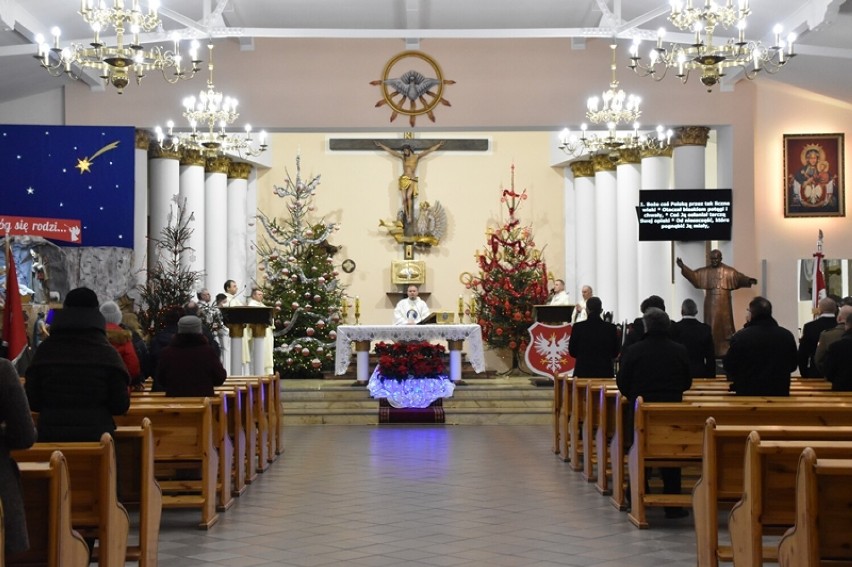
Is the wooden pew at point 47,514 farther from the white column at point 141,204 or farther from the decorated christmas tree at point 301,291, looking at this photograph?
the decorated christmas tree at point 301,291

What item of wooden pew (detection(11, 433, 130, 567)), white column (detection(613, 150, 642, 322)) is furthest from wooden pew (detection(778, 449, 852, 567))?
white column (detection(613, 150, 642, 322))

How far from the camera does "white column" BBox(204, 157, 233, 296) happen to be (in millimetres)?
18703

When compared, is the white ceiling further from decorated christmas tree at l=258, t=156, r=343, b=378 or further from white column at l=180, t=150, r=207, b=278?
decorated christmas tree at l=258, t=156, r=343, b=378

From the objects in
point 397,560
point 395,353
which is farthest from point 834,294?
point 397,560

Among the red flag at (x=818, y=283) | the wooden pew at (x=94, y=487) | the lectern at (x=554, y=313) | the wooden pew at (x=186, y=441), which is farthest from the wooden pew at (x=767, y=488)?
the lectern at (x=554, y=313)

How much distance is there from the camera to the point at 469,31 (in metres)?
14.8

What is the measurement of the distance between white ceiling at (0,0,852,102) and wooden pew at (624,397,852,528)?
22.4ft

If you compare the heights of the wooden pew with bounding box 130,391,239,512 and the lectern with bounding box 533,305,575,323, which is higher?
the lectern with bounding box 533,305,575,323

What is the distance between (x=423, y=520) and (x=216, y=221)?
12.1 meters

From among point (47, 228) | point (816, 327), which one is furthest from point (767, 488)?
point (47, 228)

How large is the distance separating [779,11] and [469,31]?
12.4 feet

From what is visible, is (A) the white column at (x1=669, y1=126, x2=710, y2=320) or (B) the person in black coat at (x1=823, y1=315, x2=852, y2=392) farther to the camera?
A: (A) the white column at (x1=669, y1=126, x2=710, y2=320)

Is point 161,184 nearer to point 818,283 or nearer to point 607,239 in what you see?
point 607,239

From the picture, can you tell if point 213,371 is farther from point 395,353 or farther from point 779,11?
point 779,11
